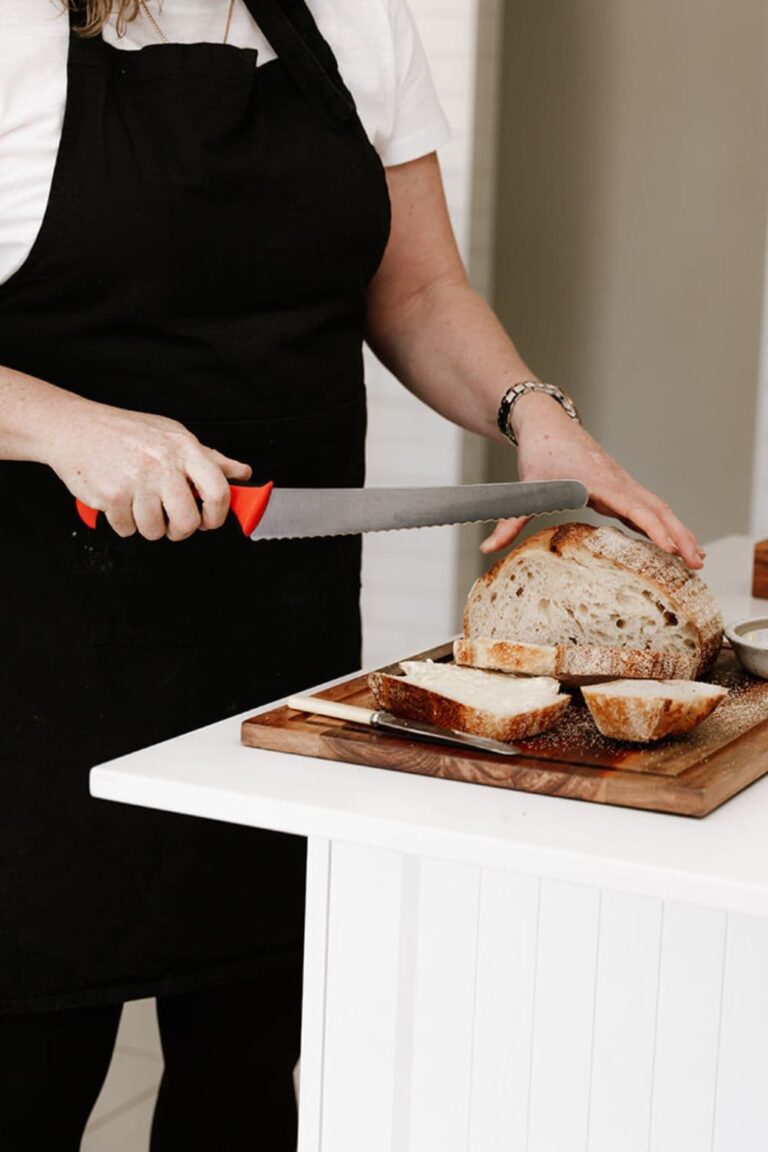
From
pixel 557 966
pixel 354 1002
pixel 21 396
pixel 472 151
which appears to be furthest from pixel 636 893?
pixel 472 151

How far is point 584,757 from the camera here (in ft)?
3.47

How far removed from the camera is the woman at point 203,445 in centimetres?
134

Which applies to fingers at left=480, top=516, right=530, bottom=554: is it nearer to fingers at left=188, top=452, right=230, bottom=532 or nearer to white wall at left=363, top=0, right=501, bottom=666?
fingers at left=188, top=452, right=230, bottom=532

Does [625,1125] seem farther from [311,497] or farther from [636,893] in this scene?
[311,497]

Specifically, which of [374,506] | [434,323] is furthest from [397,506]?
[434,323]

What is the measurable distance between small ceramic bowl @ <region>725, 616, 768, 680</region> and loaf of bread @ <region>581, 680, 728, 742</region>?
8.1 inches

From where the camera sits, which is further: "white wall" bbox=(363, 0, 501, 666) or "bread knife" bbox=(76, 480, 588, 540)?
"white wall" bbox=(363, 0, 501, 666)

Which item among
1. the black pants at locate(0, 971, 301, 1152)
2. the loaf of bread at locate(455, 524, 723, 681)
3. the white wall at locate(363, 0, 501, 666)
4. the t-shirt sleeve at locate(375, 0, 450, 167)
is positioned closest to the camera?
the loaf of bread at locate(455, 524, 723, 681)

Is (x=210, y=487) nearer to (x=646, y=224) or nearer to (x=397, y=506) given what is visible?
(x=397, y=506)

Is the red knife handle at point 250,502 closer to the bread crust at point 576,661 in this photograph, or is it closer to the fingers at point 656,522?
the bread crust at point 576,661

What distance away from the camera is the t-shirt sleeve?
1571 mm

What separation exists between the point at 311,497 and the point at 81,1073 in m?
0.64

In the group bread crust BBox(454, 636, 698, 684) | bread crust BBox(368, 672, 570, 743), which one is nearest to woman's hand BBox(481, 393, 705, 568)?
bread crust BBox(454, 636, 698, 684)

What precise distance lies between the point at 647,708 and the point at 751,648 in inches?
11.3
